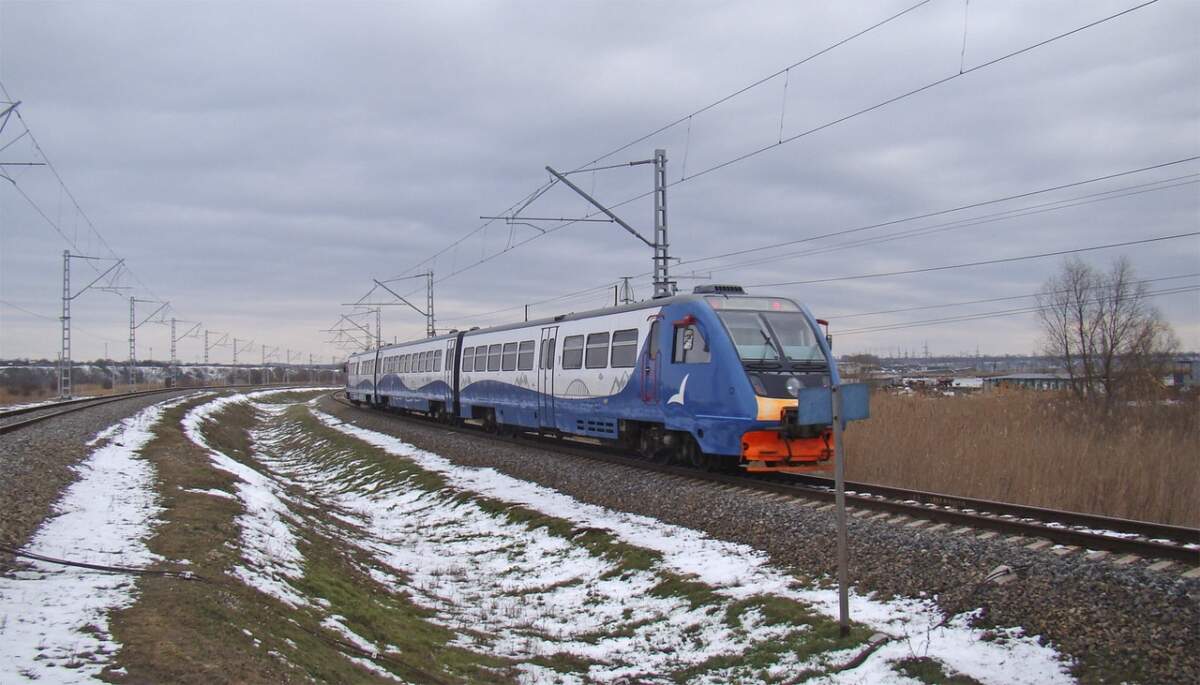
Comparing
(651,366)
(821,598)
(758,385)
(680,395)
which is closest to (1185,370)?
(651,366)

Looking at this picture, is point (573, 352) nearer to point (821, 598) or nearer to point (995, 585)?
point (821, 598)

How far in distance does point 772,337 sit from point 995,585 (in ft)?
22.5

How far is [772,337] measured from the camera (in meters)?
12.9

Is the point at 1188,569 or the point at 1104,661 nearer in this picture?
the point at 1104,661

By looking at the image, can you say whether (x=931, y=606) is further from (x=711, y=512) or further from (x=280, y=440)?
(x=280, y=440)

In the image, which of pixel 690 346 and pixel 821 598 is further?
pixel 690 346

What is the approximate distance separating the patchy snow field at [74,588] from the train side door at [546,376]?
28.7 feet

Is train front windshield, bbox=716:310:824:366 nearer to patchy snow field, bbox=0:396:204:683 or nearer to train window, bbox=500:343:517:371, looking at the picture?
patchy snow field, bbox=0:396:204:683

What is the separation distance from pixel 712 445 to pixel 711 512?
2378 mm

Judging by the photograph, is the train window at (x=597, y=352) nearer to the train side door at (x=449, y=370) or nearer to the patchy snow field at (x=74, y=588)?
the patchy snow field at (x=74, y=588)

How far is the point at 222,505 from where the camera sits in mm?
11430

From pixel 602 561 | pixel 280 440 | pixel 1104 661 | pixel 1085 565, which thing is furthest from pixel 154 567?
pixel 280 440

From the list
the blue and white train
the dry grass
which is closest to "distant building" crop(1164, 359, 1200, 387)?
the dry grass

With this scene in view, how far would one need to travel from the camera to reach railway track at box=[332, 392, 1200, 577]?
23.9ft
